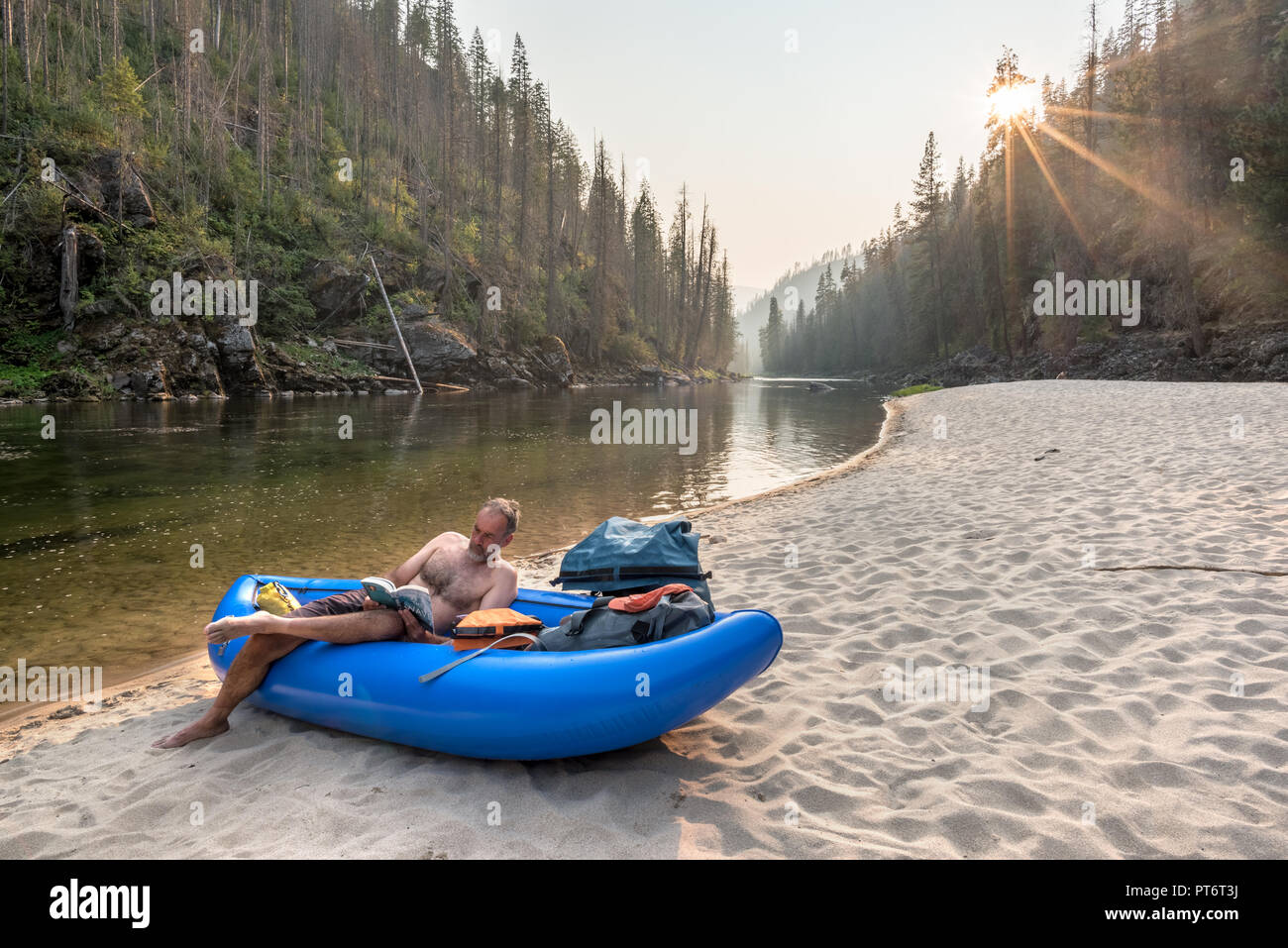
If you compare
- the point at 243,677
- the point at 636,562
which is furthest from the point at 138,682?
the point at 636,562

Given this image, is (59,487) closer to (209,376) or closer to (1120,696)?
(1120,696)

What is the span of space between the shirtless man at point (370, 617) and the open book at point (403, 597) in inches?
1.6

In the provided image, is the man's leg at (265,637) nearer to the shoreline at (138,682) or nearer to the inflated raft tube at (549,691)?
the inflated raft tube at (549,691)

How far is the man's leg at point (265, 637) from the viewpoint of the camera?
11.7ft

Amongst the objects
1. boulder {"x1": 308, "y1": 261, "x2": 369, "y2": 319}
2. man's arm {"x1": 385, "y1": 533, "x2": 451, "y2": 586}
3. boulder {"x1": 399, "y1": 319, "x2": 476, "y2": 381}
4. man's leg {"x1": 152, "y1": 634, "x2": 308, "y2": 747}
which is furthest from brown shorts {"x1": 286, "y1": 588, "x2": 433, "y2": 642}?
boulder {"x1": 308, "y1": 261, "x2": 369, "y2": 319}

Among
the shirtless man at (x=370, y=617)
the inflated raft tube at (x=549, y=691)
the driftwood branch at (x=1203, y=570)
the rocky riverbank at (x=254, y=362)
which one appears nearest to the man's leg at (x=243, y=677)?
the shirtless man at (x=370, y=617)

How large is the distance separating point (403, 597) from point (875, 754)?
2609mm

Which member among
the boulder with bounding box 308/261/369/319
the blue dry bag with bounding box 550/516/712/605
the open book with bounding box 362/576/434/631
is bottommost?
the open book with bounding box 362/576/434/631

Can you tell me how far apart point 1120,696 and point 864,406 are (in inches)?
1183

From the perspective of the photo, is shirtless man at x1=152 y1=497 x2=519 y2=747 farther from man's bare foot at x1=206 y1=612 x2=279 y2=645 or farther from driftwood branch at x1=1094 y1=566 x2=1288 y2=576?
driftwood branch at x1=1094 y1=566 x2=1288 y2=576

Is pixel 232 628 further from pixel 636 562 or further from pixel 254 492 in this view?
pixel 254 492

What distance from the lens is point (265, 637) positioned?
369 centimetres

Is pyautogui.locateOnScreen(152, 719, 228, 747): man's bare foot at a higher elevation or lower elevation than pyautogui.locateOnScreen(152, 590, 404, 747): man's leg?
lower

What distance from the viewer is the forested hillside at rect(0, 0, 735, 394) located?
23.6 m
